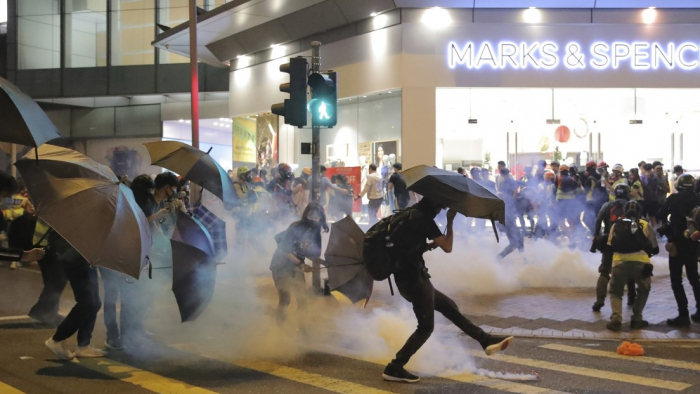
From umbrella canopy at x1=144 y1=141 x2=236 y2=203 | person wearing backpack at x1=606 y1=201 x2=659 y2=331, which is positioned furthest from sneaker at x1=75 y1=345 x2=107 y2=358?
person wearing backpack at x1=606 y1=201 x2=659 y2=331

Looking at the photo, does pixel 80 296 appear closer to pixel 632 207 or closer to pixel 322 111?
pixel 322 111

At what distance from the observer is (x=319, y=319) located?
7.50 meters

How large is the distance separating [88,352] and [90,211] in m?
1.95

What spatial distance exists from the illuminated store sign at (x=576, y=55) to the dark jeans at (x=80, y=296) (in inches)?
497

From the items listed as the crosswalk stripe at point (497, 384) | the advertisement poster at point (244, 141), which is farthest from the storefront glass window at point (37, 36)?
the crosswalk stripe at point (497, 384)

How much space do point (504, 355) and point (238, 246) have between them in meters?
4.36

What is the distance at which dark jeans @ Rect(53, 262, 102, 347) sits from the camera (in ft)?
20.9

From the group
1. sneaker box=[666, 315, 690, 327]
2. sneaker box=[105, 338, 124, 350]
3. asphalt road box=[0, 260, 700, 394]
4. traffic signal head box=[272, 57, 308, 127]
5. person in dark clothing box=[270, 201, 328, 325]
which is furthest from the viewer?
traffic signal head box=[272, 57, 308, 127]

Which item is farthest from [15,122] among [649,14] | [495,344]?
[649,14]

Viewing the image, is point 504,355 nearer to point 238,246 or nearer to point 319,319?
point 319,319

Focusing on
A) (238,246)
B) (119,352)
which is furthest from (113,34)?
(119,352)

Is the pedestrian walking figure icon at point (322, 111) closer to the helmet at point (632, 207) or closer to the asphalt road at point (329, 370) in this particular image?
the asphalt road at point (329, 370)

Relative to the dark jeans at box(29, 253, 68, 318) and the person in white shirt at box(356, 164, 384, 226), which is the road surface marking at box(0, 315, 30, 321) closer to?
the dark jeans at box(29, 253, 68, 318)

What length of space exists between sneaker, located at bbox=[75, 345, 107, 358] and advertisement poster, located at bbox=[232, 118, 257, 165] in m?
16.8
